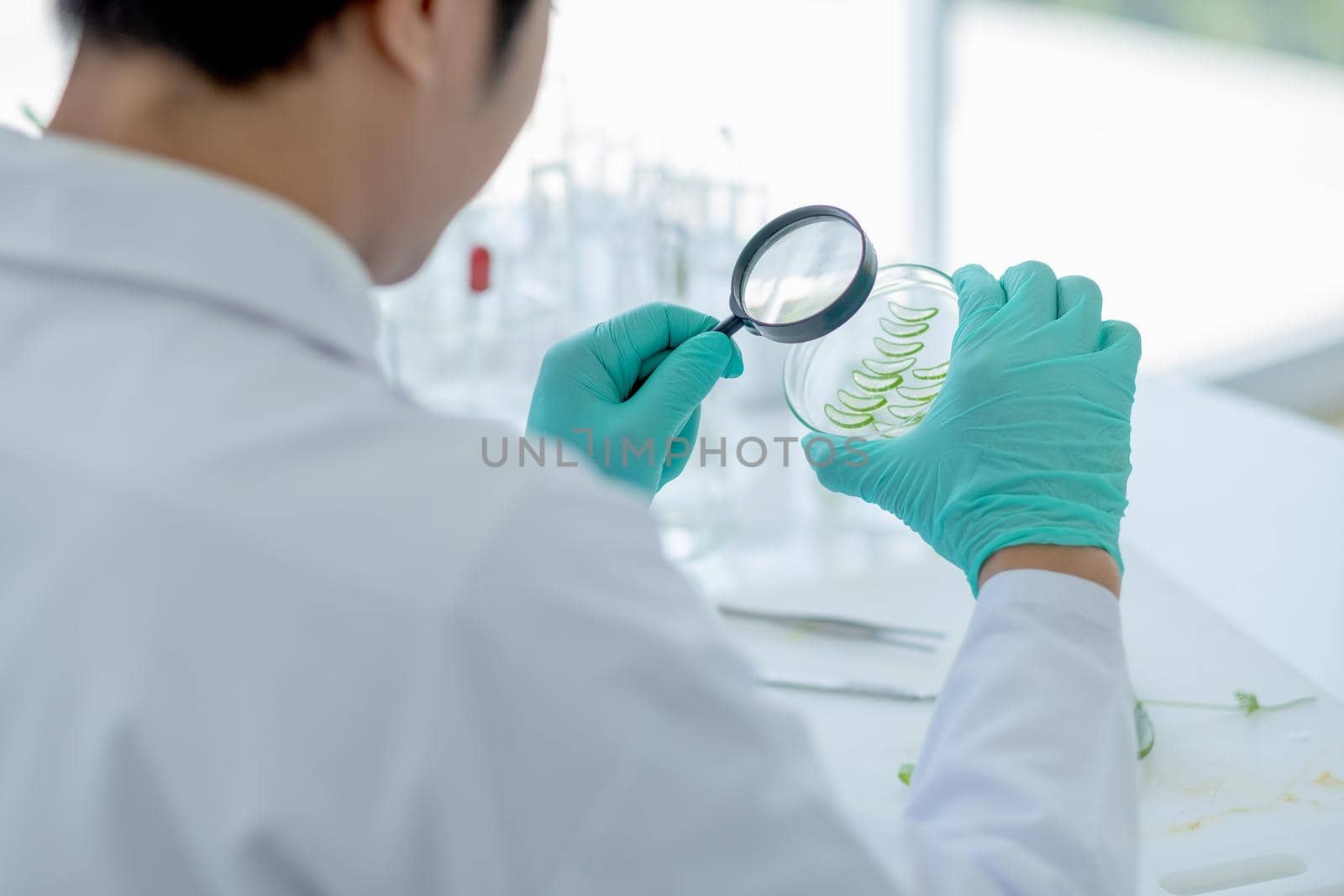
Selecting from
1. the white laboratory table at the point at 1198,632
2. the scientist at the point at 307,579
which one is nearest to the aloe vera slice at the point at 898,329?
the white laboratory table at the point at 1198,632

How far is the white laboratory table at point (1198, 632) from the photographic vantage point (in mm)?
986

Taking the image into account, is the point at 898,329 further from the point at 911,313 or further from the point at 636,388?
the point at 636,388

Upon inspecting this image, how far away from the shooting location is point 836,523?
1.64 meters

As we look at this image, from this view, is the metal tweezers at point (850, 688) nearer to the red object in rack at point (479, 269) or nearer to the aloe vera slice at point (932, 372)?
the aloe vera slice at point (932, 372)

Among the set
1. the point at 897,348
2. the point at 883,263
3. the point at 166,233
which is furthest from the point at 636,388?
the point at 166,233

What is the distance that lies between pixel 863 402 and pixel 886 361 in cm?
4

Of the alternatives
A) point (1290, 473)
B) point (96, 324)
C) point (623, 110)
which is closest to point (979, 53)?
point (623, 110)

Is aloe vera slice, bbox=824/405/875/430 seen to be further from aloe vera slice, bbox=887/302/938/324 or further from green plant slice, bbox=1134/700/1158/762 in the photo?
green plant slice, bbox=1134/700/1158/762

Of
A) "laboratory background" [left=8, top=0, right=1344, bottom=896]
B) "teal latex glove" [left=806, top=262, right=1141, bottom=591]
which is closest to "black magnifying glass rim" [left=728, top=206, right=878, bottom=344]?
"teal latex glove" [left=806, top=262, right=1141, bottom=591]

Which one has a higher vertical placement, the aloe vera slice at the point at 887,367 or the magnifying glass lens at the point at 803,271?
the magnifying glass lens at the point at 803,271

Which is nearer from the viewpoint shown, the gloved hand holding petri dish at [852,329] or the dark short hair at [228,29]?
the dark short hair at [228,29]

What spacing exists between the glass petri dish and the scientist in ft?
1.40

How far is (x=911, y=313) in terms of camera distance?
3.57 feet

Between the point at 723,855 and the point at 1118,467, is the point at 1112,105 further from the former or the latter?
the point at 723,855
